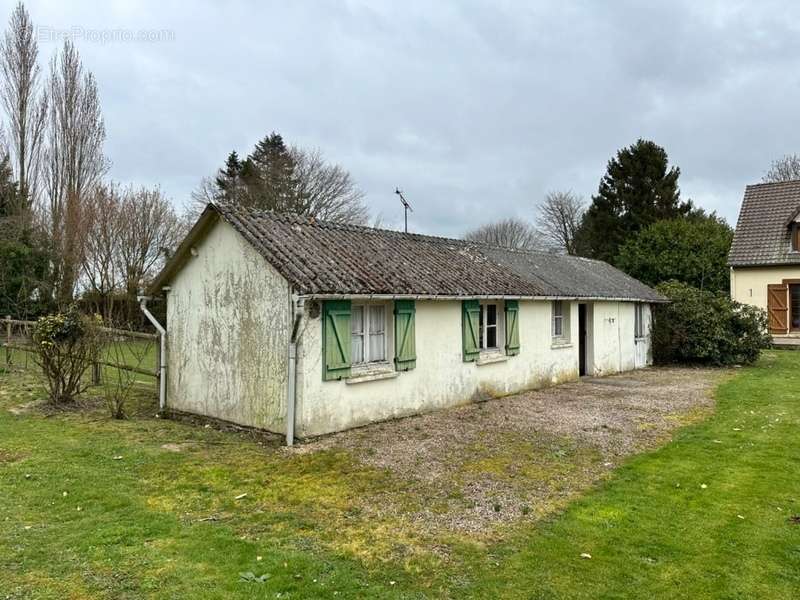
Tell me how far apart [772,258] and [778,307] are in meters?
2.16

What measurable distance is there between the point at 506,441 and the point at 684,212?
3552cm

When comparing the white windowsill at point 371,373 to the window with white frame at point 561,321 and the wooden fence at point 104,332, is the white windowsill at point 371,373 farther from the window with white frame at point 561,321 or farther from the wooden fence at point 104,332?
the window with white frame at point 561,321

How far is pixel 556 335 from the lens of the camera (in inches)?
595

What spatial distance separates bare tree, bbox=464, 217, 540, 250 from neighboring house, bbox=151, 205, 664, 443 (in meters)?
34.3

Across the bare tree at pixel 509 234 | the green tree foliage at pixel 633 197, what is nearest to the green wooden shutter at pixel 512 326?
the green tree foliage at pixel 633 197

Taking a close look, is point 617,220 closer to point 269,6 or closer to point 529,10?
point 529,10

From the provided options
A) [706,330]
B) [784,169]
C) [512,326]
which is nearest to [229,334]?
[512,326]

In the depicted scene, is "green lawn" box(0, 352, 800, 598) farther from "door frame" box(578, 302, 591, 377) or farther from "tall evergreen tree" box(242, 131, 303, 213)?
"tall evergreen tree" box(242, 131, 303, 213)

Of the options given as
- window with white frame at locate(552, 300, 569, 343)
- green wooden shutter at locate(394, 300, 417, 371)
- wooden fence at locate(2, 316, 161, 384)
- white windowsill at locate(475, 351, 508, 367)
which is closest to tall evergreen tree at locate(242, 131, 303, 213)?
wooden fence at locate(2, 316, 161, 384)

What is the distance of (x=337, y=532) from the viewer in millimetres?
5078

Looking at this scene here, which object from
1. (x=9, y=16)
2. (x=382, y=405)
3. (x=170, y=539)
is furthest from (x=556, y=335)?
(x=9, y=16)

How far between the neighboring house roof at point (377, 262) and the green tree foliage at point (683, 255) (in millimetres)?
14045

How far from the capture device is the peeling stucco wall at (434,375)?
8.55 meters

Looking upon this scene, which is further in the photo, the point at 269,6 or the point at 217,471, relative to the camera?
the point at 269,6
